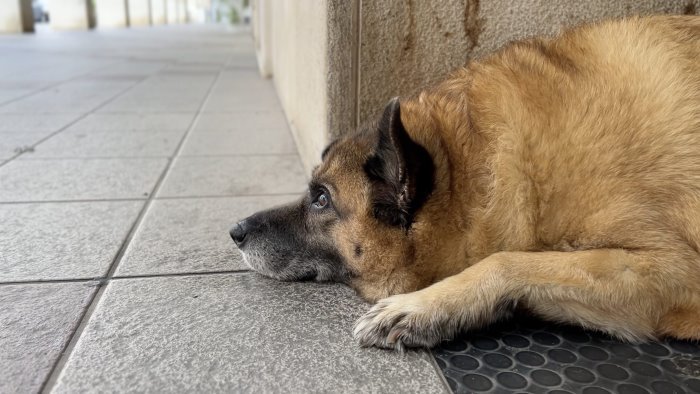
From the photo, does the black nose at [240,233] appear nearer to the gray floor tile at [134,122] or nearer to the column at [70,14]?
the gray floor tile at [134,122]

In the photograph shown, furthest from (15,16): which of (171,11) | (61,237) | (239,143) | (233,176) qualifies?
(171,11)

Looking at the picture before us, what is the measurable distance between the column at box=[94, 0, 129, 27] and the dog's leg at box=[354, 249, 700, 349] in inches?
1493

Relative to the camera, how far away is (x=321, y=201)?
2.72m

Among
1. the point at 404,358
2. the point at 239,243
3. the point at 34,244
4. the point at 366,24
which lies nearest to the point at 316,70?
the point at 366,24

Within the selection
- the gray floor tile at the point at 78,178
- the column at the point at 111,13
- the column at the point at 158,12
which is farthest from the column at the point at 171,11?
the gray floor tile at the point at 78,178

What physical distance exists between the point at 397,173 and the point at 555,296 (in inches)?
32.5

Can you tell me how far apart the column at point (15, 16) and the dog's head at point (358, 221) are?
2398 centimetres

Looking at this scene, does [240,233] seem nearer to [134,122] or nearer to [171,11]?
[134,122]

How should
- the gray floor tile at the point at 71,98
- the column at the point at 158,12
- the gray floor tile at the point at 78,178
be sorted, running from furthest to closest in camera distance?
the column at the point at 158,12, the gray floor tile at the point at 71,98, the gray floor tile at the point at 78,178

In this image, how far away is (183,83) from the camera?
10.3 m

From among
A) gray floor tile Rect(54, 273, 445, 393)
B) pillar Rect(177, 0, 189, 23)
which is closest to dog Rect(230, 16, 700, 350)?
gray floor tile Rect(54, 273, 445, 393)

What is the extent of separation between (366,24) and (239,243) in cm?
155

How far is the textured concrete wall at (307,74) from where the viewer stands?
143 inches

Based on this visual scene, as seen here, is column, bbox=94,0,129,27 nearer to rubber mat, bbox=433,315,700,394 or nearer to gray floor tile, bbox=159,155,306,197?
gray floor tile, bbox=159,155,306,197
